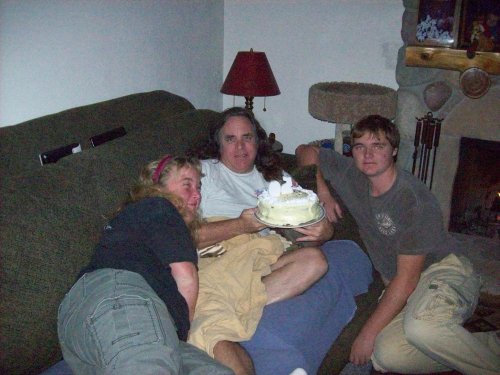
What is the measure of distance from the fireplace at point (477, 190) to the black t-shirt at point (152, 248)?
280 cm

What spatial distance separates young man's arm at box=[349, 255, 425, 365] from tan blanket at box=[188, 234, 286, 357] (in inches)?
19.5

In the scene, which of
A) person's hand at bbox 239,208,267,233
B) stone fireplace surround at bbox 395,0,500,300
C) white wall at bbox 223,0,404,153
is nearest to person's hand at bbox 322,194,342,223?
person's hand at bbox 239,208,267,233

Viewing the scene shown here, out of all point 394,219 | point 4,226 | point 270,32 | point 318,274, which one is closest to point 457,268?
point 394,219

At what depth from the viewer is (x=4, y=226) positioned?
4.66ft

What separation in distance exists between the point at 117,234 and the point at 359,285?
3.96ft

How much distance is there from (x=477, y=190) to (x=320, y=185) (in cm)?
181

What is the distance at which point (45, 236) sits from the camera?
1496 mm

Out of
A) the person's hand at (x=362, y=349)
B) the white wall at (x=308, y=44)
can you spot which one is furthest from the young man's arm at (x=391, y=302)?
the white wall at (x=308, y=44)

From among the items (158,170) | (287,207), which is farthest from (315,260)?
(158,170)

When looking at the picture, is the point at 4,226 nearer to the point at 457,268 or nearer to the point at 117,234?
the point at 117,234

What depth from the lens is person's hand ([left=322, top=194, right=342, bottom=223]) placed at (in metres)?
2.45

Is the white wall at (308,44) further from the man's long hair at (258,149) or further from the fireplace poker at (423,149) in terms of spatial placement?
the man's long hair at (258,149)

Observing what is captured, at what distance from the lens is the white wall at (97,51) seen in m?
2.16

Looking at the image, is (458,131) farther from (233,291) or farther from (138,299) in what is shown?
(138,299)
